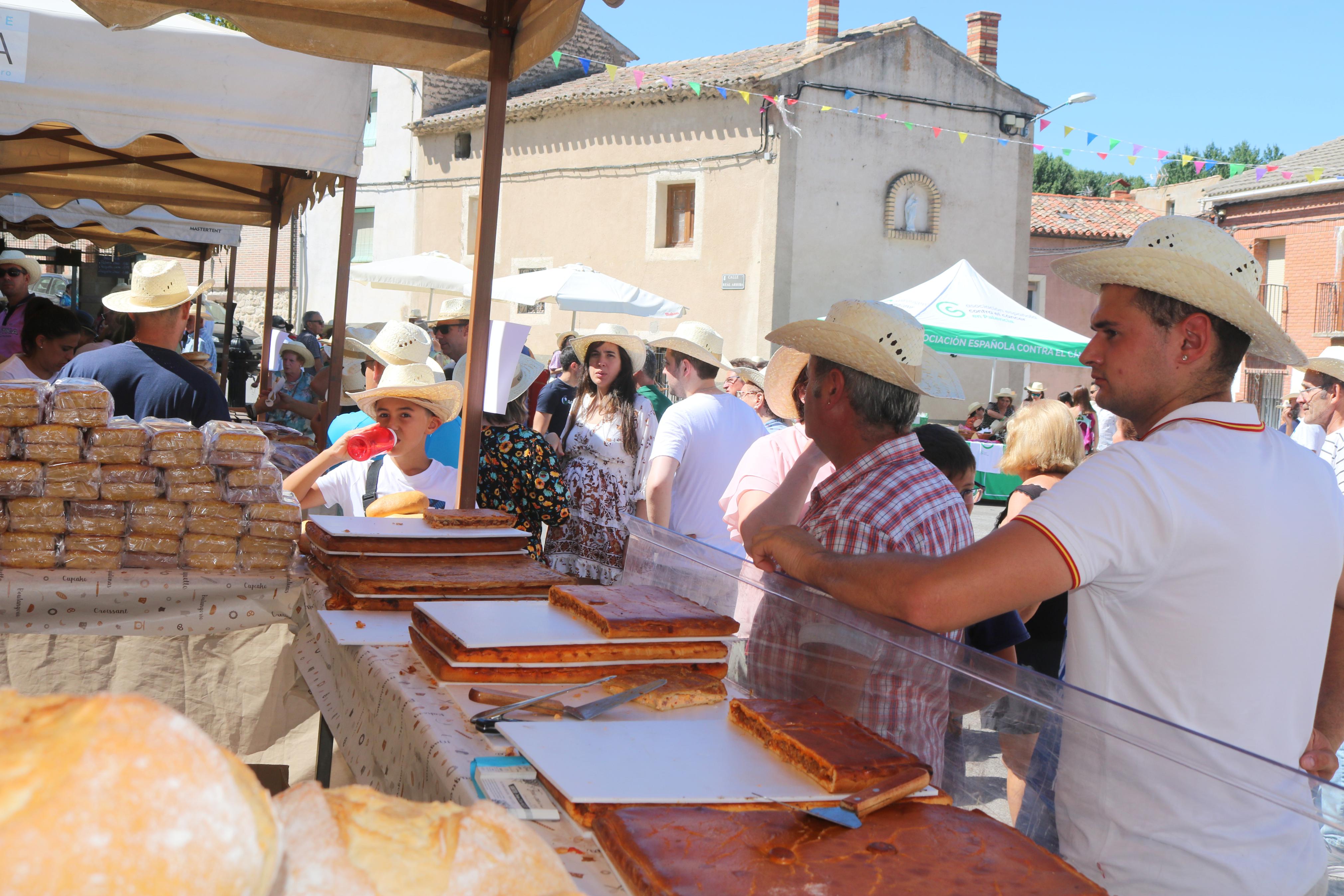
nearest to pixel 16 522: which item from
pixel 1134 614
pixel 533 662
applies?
pixel 533 662

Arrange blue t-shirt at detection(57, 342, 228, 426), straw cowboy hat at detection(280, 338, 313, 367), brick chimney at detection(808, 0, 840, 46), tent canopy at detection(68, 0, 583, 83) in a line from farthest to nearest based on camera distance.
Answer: brick chimney at detection(808, 0, 840, 46) < straw cowboy hat at detection(280, 338, 313, 367) < blue t-shirt at detection(57, 342, 228, 426) < tent canopy at detection(68, 0, 583, 83)

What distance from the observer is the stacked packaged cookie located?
2842 mm

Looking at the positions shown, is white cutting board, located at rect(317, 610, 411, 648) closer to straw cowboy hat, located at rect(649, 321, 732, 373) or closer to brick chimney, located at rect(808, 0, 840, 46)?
straw cowboy hat, located at rect(649, 321, 732, 373)

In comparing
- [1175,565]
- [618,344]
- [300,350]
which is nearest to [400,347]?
[618,344]

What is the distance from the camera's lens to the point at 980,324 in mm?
13930

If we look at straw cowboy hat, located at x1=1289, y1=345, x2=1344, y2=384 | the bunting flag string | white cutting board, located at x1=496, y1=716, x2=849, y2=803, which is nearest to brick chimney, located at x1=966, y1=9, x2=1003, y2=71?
the bunting flag string

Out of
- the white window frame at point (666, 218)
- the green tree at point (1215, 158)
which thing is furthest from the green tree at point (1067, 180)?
the white window frame at point (666, 218)

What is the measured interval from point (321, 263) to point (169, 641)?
27.1m

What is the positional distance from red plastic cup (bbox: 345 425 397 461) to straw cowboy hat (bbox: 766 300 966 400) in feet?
4.66

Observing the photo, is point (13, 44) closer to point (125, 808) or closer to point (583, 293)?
point (125, 808)

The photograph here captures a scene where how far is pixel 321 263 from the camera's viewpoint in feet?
93.3

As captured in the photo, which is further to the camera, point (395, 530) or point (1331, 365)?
point (1331, 365)

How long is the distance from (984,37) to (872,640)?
2466cm

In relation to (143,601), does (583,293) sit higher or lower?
higher
